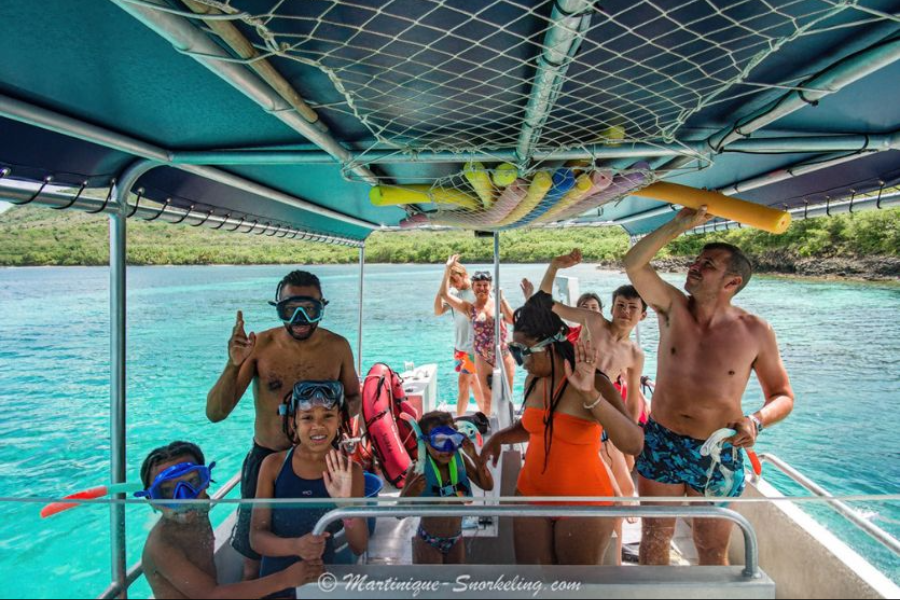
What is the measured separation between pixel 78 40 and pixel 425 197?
4.59 ft

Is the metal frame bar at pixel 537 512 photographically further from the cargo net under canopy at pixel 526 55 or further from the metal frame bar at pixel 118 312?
the metal frame bar at pixel 118 312

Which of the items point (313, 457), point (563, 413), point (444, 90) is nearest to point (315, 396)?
point (313, 457)

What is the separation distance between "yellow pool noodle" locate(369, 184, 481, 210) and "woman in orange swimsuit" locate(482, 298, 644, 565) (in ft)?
2.39

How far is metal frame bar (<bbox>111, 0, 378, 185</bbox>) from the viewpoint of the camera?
2.62 feet

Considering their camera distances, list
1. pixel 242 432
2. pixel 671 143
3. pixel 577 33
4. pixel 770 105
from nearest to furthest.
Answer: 1. pixel 577 33
2. pixel 770 105
3. pixel 671 143
4. pixel 242 432

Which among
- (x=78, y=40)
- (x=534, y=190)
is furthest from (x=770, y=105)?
(x=78, y=40)

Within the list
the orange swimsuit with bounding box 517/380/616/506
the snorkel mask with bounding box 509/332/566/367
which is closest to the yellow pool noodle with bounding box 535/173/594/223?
the snorkel mask with bounding box 509/332/566/367

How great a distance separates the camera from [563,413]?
5.54ft

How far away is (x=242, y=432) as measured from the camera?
8.22m

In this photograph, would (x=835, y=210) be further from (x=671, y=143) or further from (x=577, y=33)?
(x=577, y=33)

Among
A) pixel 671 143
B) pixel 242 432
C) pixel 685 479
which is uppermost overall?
pixel 671 143

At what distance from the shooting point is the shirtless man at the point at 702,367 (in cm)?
190

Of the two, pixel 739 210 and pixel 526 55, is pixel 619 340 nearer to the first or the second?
pixel 739 210

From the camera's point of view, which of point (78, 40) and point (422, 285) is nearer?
point (78, 40)
